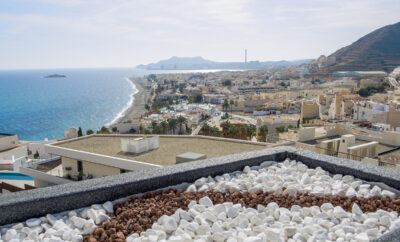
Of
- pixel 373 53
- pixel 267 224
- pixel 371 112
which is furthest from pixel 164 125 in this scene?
pixel 373 53

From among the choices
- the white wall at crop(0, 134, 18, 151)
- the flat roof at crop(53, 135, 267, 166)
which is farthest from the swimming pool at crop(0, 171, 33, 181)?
the flat roof at crop(53, 135, 267, 166)

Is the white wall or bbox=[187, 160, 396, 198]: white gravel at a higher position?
bbox=[187, 160, 396, 198]: white gravel

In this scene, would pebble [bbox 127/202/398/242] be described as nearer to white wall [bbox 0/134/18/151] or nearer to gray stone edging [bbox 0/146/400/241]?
gray stone edging [bbox 0/146/400/241]

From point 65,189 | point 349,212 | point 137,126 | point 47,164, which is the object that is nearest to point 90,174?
point 47,164

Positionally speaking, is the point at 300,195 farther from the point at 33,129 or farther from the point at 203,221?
the point at 33,129

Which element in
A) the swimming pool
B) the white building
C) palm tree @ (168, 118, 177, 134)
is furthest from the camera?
palm tree @ (168, 118, 177, 134)

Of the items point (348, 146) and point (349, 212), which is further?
point (348, 146)

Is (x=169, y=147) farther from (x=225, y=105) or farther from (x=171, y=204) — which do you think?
(x=225, y=105)
